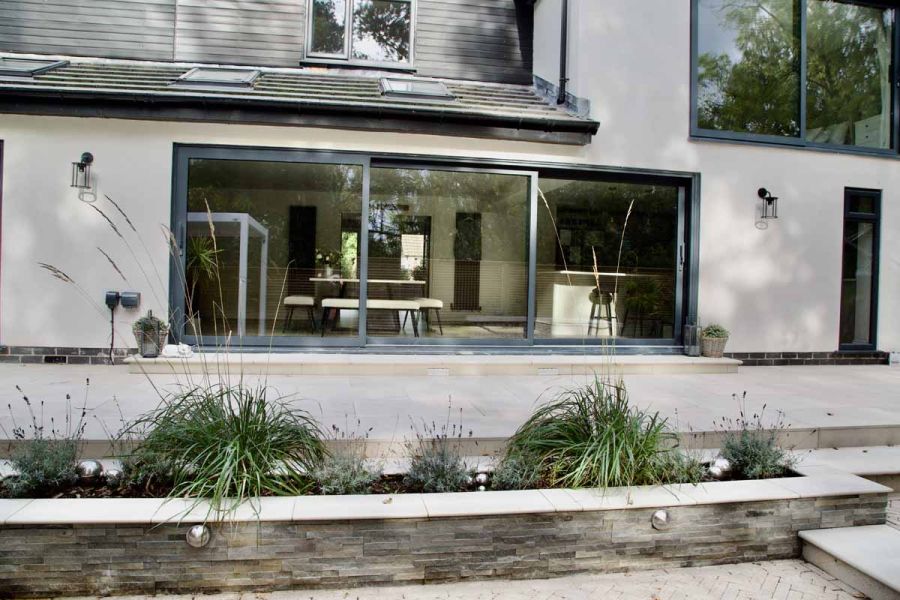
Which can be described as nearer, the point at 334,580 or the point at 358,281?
the point at 334,580

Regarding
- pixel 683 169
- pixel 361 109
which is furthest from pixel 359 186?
pixel 683 169

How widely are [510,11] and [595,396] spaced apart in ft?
21.1

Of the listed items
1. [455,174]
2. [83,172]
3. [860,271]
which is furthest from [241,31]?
[860,271]

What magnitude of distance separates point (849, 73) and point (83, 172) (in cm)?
911

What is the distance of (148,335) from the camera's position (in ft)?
19.0

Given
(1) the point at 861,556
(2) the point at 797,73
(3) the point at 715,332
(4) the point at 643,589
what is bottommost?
(4) the point at 643,589

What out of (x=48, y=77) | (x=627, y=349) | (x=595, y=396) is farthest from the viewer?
(x=627, y=349)

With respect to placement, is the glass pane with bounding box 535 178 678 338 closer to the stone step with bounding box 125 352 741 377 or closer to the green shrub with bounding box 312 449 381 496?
the stone step with bounding box 125 352 741 377

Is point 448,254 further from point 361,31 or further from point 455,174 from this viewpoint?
point 361,31

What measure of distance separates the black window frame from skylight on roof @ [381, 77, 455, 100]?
1.10 feet

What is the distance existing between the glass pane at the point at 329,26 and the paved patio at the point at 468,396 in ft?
13.7

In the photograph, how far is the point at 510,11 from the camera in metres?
7.81

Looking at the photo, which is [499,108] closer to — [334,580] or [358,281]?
[358,281]

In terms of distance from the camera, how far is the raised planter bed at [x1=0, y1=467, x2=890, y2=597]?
7.16 feet
